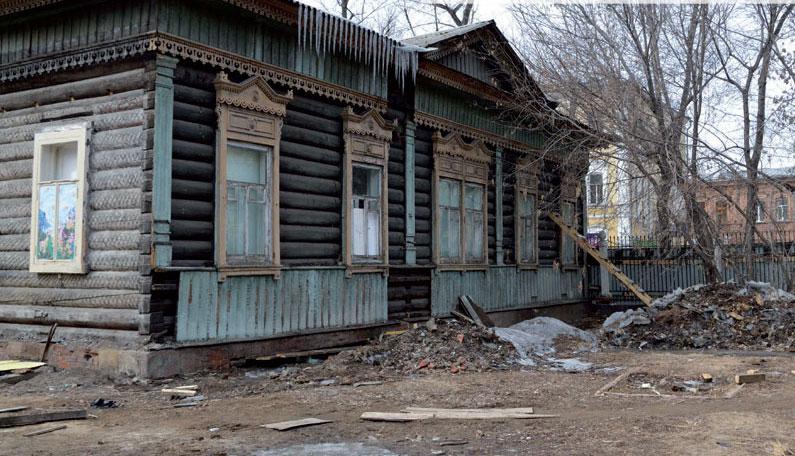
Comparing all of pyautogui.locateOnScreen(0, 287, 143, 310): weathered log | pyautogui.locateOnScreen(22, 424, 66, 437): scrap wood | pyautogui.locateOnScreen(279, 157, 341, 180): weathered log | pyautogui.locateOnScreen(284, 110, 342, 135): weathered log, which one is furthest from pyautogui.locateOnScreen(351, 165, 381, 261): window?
pyautogui.locateOnScreen(22, 424, 66, 437): scrap wood

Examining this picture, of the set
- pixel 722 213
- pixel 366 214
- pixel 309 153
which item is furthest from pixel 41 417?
pixel 722 213

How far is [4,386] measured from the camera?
851cm

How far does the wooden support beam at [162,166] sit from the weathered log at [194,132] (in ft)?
0.51

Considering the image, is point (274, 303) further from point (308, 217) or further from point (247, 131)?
point (247, 131)

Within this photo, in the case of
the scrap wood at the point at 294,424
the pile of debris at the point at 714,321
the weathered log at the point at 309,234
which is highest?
the weathered log at the point at 309,234

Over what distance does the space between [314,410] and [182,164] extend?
350 centimetres

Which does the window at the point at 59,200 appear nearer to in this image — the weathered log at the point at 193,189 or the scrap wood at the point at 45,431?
the weathered log at the point at 193,189

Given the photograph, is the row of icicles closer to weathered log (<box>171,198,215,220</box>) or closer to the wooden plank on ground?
weathered log (<box>171,198,215,220</box>)

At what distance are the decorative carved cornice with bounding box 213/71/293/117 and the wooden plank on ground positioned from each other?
14.9 ft

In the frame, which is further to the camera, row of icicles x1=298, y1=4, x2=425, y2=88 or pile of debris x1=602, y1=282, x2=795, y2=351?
pile of debris x1=602, y1=282, x2=795, y2=351

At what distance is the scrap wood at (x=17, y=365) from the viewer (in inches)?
348

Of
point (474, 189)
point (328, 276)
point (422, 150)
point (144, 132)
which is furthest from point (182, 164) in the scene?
point (474, 189)

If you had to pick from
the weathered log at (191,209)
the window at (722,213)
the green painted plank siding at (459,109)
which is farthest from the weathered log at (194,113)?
the window at (722,213)

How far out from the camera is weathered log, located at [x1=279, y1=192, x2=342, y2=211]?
406 inches
